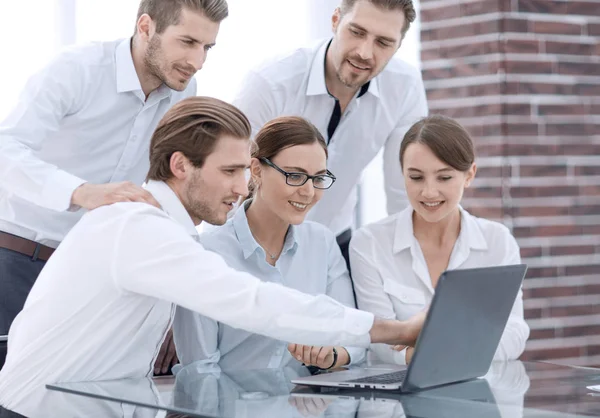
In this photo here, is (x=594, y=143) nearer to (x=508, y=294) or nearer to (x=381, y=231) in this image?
(x=381, y=231)

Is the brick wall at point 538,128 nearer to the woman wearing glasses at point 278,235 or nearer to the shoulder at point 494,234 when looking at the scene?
the shoulder at point 494,234

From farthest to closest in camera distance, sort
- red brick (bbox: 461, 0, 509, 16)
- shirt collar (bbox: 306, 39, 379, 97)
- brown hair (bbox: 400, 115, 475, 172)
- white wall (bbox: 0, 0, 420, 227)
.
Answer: red brick (bbox: 461, 0, 509, 16)
white wall (bbox: 0, 0, 420, 227)
shirt collar (bbox: 306, 39, 379, 97)
brown hair (bbox: 400, 115, 475, 172)

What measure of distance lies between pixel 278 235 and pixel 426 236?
1.61ft

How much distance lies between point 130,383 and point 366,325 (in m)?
0.50

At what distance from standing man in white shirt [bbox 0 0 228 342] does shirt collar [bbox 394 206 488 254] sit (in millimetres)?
753

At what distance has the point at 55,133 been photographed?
287 centimetres

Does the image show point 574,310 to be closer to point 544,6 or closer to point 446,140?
point 544,6

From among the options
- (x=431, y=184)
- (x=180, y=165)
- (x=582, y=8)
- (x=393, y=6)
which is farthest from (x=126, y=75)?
(x=582, y=8)

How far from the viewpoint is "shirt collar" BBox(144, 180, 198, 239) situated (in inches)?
87.7

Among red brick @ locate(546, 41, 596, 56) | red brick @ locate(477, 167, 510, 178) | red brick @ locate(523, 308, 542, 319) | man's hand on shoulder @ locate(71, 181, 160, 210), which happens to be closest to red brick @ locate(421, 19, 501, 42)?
red brick @ locate(546, 41, 596, 56)

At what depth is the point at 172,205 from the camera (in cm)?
224

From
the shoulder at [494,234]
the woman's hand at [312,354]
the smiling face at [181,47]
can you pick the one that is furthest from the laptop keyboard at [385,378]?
the smiling face at [181,47]

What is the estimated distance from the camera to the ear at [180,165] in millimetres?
2248

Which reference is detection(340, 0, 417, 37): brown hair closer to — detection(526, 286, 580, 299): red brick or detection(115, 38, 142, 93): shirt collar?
detection(115, 38, 142, 93): shirt collar
